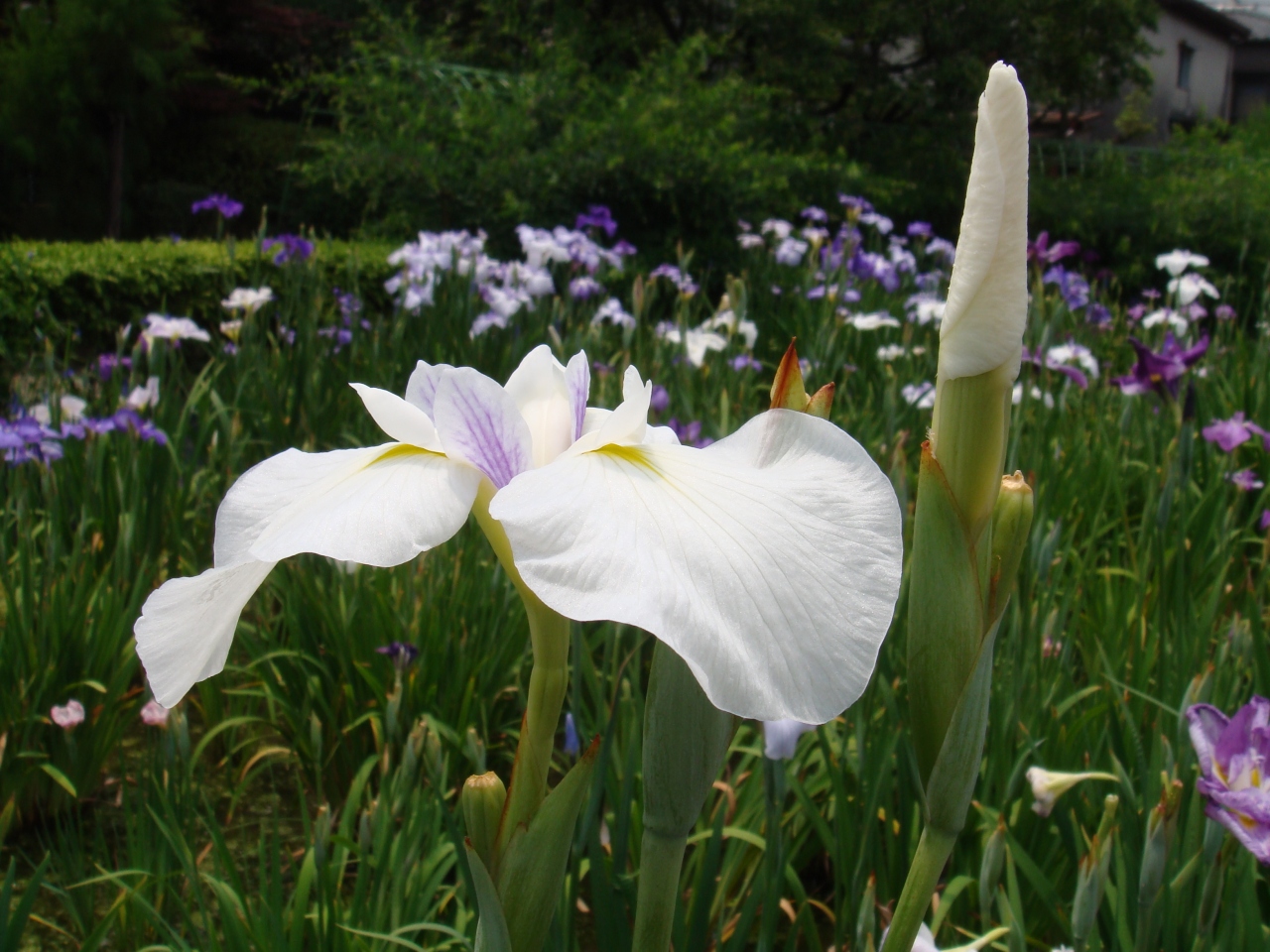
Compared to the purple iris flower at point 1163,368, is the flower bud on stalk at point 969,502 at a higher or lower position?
lower

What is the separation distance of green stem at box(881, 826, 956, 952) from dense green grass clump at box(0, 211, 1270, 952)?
374 millimetres

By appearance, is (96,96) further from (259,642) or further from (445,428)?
(445,428)

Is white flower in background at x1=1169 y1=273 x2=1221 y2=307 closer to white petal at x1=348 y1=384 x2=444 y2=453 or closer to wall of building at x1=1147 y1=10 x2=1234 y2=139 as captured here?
white petal at x1=348 y1=384 x2=444 y2=453

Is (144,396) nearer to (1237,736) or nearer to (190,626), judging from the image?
(190,626)

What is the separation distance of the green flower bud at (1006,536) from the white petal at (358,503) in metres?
0.33

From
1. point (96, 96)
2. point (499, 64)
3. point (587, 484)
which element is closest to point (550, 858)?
point (587, 484)

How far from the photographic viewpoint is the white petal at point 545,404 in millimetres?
718

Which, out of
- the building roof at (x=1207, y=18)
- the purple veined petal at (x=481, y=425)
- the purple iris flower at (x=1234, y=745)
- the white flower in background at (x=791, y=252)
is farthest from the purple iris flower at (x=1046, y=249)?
the building roof at (x=1207, y=18)

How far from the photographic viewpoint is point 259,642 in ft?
7.39

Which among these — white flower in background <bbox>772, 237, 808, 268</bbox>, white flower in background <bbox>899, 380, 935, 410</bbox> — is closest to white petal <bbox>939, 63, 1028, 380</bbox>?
white flower in background <bbox>899, 380, 935, 410</bbox>

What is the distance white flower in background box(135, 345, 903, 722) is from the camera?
0.51m

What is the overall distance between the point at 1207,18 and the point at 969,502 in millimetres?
46467

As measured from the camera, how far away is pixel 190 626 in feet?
2.08

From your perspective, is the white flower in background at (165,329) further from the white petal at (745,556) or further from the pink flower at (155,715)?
the white petal at (745,556)
